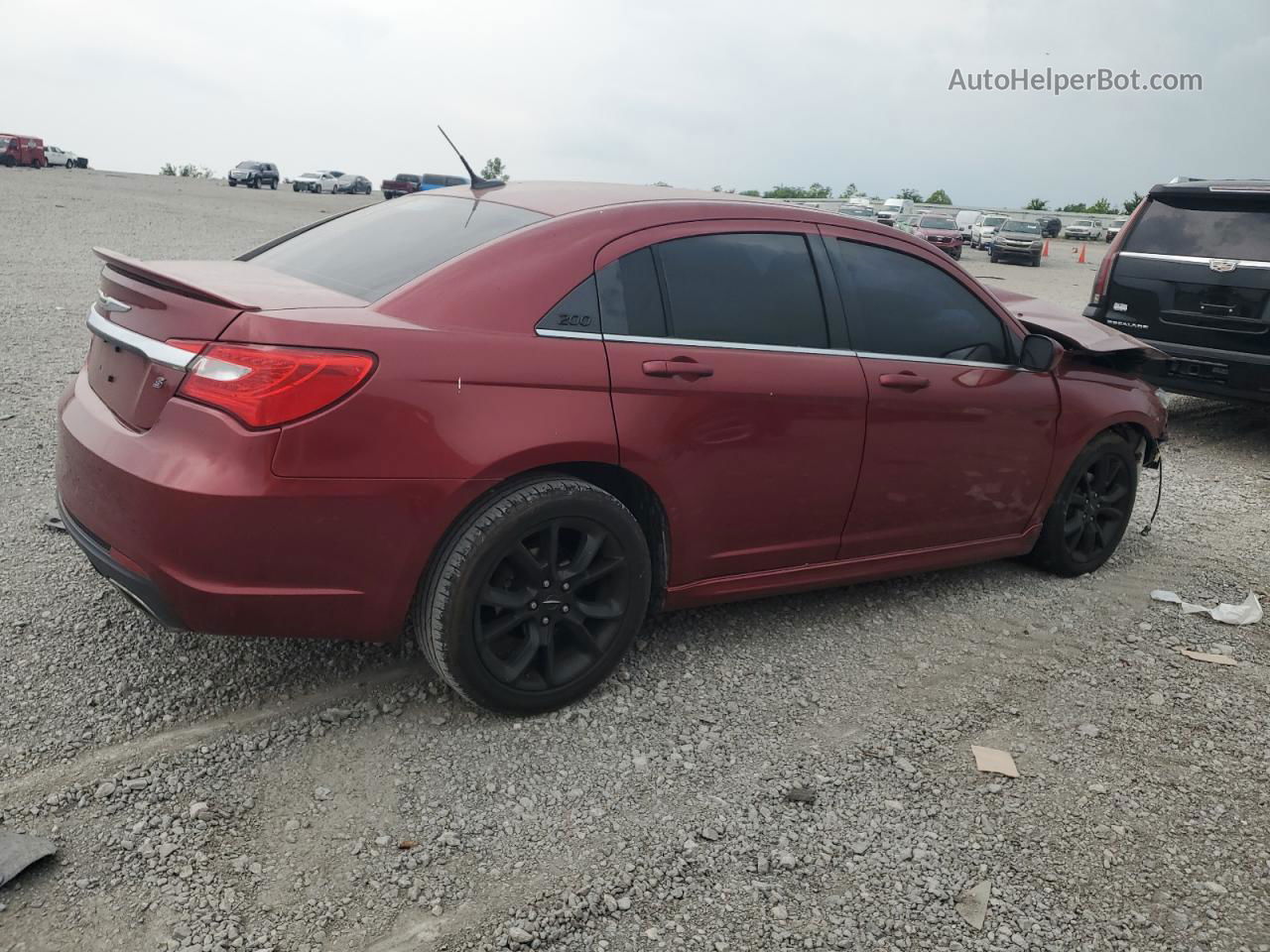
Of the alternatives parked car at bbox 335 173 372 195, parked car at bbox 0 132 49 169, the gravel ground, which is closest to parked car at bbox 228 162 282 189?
parked car at bbox 335 173 372 195

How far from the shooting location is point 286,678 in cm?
358

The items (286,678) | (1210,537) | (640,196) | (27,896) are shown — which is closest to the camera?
(27,896)

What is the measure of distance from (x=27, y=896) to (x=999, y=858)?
8.12ft

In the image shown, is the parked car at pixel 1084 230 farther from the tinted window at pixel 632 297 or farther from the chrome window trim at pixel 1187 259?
the tinted window at pixel 632 297

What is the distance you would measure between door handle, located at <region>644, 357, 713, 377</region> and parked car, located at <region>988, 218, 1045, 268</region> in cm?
3532

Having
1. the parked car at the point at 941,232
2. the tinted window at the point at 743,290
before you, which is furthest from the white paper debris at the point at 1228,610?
the parked car at the point at 941,232

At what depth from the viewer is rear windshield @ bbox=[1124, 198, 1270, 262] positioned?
750 centimetres

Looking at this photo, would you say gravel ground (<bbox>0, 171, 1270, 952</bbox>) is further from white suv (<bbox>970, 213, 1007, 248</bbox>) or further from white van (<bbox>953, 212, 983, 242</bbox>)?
white van (<bbox>953, 212, 983, 242</bbox>)

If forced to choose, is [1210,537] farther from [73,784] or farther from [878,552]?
[73,784]

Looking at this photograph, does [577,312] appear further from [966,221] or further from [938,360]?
[966,221]

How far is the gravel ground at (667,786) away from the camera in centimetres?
261

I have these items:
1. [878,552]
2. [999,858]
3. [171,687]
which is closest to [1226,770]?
[999,858]

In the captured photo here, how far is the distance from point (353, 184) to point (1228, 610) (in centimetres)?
6176

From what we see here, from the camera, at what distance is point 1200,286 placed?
7.72 metres
